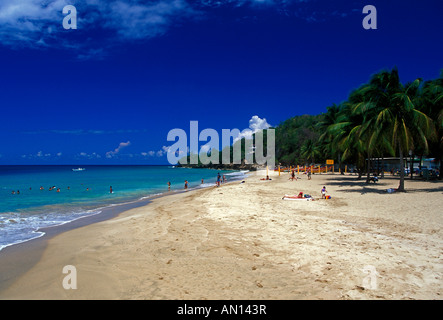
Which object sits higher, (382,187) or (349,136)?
(349,136)

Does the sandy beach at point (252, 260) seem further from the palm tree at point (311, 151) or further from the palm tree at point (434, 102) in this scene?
the palm tree at point (311, 151)

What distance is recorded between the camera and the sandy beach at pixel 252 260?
4.65 meters

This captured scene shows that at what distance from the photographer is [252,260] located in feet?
19.8

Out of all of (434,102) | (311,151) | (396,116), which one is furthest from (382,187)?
(311,151)

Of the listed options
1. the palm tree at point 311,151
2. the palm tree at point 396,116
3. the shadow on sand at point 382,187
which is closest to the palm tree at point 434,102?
the shadow on sand at point 382,187

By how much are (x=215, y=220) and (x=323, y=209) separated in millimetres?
5217

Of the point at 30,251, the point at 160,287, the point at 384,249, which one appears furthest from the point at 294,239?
the point at 30,251

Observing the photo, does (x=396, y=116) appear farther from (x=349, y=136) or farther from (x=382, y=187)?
(x=349, y=136)

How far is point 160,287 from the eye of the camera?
4.83 m

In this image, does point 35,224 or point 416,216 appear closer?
point 416,216

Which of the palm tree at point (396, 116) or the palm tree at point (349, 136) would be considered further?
the palm tree at point (349, 136)

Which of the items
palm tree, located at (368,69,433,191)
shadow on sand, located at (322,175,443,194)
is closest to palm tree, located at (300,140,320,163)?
shadow on sand, located at (322,175,443,194)

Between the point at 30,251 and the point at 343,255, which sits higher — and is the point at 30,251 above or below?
below

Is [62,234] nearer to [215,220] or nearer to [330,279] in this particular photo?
[215,220]
